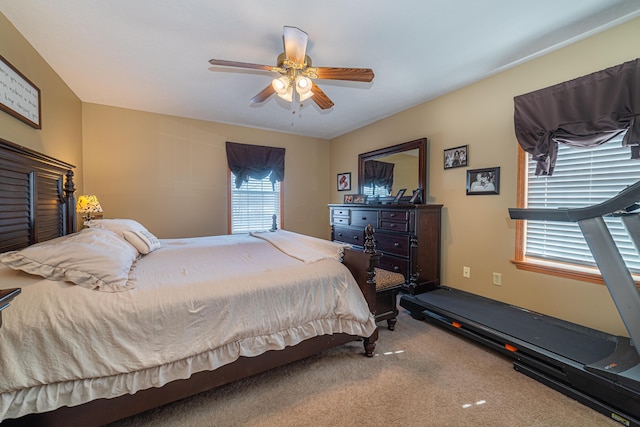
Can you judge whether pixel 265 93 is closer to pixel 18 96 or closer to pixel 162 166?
pixel 18 96

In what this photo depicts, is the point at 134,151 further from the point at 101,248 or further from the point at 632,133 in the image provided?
the point at 632,133

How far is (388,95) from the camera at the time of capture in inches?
127

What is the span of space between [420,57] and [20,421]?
11.8 ft

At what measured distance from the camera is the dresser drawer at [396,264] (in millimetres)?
3049

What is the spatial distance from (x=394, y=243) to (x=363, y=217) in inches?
26.2

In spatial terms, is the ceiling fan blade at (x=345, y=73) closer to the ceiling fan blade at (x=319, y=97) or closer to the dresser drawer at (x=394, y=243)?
the ceiling fan blade at (x=319, y=97)

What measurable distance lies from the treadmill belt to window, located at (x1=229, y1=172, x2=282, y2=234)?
3066 millimetres

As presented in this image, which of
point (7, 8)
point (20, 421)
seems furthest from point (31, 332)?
point (7, 8)

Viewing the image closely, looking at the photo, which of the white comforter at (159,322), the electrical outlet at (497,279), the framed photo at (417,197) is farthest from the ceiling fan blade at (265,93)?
the electrical outlet at (497,279)

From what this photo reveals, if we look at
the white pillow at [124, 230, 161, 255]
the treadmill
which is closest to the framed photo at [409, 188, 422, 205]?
the treadmill

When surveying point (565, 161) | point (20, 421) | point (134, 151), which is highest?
point (134, 151)

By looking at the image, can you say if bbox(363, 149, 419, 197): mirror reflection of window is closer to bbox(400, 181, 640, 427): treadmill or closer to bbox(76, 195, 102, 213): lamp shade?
bbox(400, 181, 640, 427): treadmill

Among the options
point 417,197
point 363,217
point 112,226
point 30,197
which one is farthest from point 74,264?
point 417,197

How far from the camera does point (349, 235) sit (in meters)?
3.99
